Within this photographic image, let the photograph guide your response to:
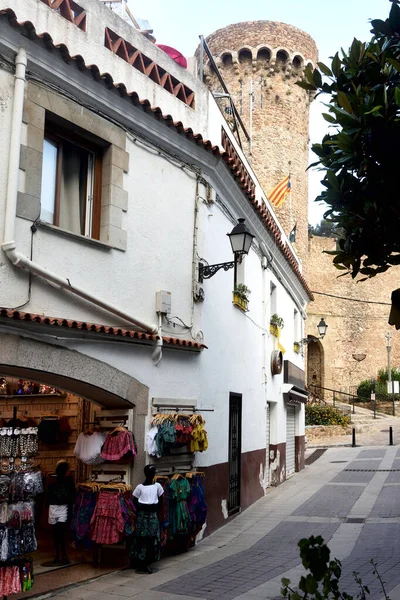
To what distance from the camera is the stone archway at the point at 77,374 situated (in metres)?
7.24

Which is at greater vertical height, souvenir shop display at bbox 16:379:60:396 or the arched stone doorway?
the arched stone doorway

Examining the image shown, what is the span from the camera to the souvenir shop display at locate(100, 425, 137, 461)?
838 cm

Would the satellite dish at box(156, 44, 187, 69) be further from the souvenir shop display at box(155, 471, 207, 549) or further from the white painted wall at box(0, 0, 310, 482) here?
the souvenir shop display at box(155, 471, 207, 549)

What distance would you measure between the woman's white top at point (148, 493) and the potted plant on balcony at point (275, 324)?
334 inches

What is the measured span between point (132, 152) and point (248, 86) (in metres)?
29.4

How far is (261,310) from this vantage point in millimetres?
15422

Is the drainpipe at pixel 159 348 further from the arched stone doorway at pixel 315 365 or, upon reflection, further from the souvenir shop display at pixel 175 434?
the arched stone doorway at pixel 315 365

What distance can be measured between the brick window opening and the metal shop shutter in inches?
449

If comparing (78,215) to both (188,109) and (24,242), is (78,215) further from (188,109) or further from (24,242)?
(188,109)

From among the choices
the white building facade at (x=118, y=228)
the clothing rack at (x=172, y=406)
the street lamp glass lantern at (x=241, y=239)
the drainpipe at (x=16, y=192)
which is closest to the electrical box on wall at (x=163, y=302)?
the white building facade at (x=118, y=228)

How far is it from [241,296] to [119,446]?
17.2ft

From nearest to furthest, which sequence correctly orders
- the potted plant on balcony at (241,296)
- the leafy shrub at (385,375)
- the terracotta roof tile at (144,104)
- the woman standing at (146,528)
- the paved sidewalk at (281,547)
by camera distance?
the terracotta roof tile at (144,104)
the paved sidewalk at (281,547)
the woman standing at (146,528)
the potted plant on balcony at (241,296)
the leafy shrub at (385,375)

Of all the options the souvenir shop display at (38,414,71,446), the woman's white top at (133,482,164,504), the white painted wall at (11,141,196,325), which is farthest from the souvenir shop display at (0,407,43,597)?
the souvenir shop display at (38,414,71,446)

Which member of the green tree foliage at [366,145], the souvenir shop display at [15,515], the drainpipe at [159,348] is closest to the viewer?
the green tree foliage at [366,145]
